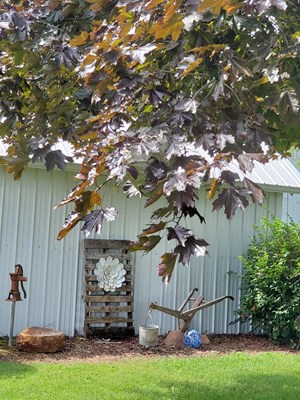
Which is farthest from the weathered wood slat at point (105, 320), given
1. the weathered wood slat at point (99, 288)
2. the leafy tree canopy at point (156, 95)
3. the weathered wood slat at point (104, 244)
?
the leafy tree canopy at point (156, 95)

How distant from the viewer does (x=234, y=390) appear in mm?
6797

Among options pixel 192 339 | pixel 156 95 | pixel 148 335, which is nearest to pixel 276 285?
pixel 192 339

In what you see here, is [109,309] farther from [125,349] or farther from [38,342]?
[38,342]

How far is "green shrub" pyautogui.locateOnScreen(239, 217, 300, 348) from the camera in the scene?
949 cm

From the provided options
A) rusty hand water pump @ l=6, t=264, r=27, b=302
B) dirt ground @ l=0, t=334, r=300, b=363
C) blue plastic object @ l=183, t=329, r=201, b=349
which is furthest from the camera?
blue plastic object @ l=183, t=329, r=201, b=349

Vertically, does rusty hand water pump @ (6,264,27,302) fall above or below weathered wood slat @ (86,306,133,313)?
above

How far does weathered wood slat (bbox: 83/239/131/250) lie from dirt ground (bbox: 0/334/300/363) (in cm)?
133

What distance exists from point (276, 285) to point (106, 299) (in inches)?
96.9

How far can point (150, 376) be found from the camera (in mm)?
7227

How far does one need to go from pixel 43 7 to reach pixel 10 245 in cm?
444

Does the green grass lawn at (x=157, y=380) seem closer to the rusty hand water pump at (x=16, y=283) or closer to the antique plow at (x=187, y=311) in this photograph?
the antique plow at (x=187, y=311)

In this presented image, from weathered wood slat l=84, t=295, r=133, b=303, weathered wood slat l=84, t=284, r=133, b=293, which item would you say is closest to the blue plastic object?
weathered wood slat l=84, t=295, r=133, b=303

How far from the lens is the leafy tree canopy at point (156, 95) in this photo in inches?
139

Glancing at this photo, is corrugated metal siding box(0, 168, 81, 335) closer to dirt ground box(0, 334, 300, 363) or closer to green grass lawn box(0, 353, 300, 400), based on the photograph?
dirt ground box(0, 334, 300, 363)
